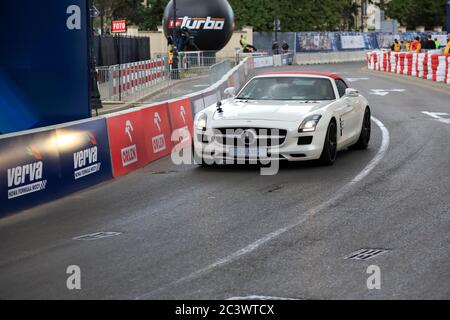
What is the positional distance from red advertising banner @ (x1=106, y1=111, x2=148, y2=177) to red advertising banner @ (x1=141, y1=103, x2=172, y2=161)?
0.81ft

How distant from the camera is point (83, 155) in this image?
43.1ft

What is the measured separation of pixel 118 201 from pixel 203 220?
6.42 ft

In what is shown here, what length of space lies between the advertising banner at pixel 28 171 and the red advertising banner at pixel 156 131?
353 centimetres

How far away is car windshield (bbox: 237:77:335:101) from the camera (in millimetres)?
15195

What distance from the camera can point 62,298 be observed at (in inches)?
277

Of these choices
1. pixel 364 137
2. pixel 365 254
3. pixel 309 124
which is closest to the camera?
pixel 365 254

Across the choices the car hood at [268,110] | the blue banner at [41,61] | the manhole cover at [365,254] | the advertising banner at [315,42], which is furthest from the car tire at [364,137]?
the advertising banner at [315,42]

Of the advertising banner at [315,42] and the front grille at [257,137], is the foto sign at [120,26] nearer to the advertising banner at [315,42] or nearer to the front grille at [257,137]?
the advertising banner at [315,42]

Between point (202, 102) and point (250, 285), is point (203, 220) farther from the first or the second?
point (202, 102)

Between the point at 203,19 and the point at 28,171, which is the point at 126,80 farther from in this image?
the point at 203,19

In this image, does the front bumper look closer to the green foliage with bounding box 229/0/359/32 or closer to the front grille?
the front grille

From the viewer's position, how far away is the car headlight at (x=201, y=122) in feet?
46.8

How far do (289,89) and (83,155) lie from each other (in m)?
3.89

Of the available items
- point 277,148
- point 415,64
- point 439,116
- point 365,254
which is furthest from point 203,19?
point 365,254
